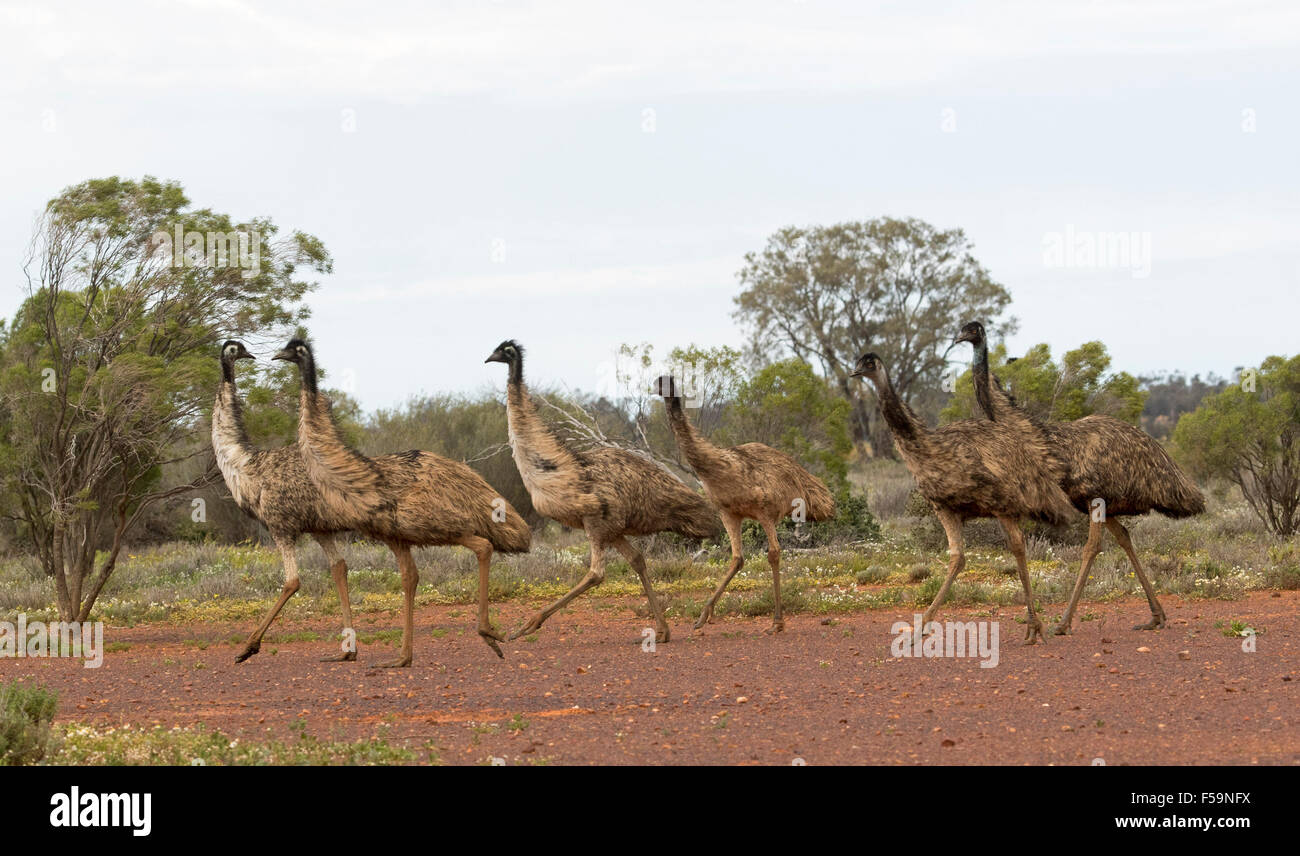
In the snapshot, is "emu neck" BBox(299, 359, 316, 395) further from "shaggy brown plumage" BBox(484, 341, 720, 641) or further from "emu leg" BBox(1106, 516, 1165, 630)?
"emu leg" BBox(1106, 516, 1165, 630)

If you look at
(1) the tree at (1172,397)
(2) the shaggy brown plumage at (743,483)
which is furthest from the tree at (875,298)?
(2) the shaggy brown plumage at (743,483)

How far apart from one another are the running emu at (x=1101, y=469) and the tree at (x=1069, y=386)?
30.4ft

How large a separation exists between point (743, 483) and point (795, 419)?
10.7m

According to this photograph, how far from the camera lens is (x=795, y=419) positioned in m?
23.0

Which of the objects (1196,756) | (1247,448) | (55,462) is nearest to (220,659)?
(55,462)

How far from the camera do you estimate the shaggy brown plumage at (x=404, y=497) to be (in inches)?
417

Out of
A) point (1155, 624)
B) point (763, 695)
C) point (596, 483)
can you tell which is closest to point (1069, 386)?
point (1155, 624)

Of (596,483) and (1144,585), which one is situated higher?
(596,483)

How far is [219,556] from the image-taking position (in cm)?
2150

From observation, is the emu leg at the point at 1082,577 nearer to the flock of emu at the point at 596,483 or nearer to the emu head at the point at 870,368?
the flock of emu at the point at 596,483

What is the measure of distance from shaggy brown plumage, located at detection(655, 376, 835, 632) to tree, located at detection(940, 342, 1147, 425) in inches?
344

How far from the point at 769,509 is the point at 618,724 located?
5131 mm

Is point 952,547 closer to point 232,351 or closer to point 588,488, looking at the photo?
point 588,488
